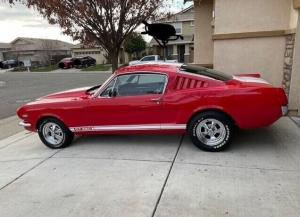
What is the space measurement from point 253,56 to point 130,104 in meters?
3.78

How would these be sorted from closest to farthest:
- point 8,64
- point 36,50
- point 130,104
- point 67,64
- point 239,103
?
point 239,103 < point 130,104 < point 67,64 < point 8,64 < point 36,50

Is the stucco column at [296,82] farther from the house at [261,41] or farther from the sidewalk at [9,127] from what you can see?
the sidewalk at [9,127]

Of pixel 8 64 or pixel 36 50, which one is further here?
pixel 36 50

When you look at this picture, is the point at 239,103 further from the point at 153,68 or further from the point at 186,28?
the point at 186,28

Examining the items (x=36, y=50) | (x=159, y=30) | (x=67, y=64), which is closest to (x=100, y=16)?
(x=159, y=30)

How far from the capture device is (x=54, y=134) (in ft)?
20.4

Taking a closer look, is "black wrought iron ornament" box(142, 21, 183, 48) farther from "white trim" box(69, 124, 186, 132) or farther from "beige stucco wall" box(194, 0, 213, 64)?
"white trim" box(69, 124, 186, 132)

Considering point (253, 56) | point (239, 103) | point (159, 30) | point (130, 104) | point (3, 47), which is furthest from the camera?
point (3, 47)

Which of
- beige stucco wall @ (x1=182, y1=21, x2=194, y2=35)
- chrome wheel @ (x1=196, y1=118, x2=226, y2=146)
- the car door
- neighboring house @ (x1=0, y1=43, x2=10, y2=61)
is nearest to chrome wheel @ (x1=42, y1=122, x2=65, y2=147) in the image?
the car door

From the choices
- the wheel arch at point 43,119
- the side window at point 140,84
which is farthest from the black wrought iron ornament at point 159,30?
the wheel arch at point 43,119

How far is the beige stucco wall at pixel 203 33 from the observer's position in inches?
478

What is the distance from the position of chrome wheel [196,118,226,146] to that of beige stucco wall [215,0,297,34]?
347 cm

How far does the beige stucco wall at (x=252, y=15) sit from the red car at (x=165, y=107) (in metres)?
2.53

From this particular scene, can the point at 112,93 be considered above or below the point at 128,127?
above
